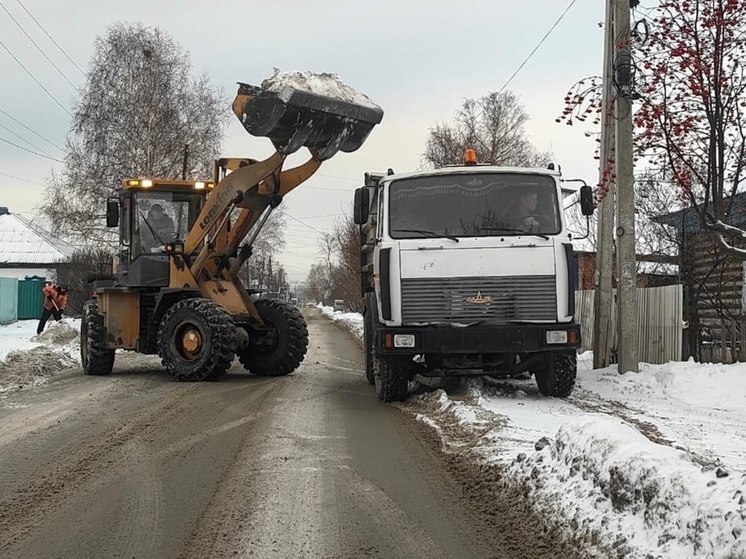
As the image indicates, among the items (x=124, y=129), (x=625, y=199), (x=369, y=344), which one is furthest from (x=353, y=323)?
(x=625, y=199)

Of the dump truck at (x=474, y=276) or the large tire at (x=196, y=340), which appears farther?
the large tire at (x=196, y=340)

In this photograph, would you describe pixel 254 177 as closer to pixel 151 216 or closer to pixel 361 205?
pixel 361 205

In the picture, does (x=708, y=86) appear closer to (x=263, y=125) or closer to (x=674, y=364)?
(x=674, y=364)

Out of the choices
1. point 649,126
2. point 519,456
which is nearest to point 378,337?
point 519,456

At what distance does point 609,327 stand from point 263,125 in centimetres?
596

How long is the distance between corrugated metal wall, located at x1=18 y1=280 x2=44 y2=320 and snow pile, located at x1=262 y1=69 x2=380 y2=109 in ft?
89.1

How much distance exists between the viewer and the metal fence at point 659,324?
11.5m

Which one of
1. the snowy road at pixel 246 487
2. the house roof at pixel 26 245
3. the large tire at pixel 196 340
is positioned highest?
the house roof at pixel 26 245

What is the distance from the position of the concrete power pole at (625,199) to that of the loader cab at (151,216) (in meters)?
6.63

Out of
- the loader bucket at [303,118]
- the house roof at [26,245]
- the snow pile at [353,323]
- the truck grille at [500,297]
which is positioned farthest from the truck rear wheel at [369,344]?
the house roof at [26,245]

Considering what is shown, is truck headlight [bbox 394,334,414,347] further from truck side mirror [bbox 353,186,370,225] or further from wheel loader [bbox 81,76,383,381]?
wheel loader [bbox 81,76,383,381]

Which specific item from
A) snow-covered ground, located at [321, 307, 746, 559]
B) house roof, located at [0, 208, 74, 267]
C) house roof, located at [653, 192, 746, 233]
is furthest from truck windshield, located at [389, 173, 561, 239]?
house roof, located at [0, 208, 74, 267]

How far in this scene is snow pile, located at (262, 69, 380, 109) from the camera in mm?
10070

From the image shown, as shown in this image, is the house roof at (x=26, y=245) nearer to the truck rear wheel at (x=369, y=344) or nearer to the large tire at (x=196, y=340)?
the large tire at (x=196, y=340)
